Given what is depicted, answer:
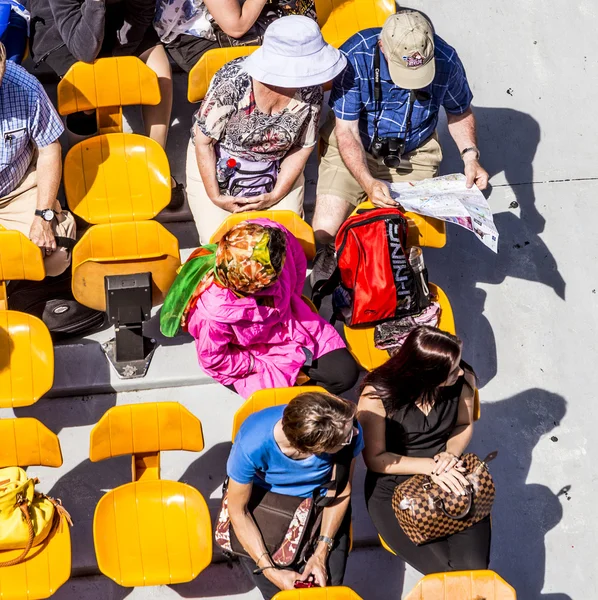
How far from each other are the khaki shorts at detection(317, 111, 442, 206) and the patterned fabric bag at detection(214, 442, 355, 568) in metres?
1.55

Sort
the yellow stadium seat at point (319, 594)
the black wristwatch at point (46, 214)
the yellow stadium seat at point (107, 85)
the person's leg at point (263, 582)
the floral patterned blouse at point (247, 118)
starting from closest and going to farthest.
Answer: the yellow stadium seat at point (319, 594) < the person's leg at point (263, 582) < the floral patterned blouse at point (247, 118) < the black wristwatch at point (46, 214) < the yellow stadium seat at point (107, 85)

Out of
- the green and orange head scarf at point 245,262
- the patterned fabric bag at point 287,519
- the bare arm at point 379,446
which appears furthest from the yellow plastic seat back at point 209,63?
the patterned fabric bag at point 287,519

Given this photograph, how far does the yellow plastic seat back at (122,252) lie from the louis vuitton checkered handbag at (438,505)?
1.45m

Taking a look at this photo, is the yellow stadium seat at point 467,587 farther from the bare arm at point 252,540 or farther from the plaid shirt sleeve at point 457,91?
the plaid shirt sleeve at point 457,91

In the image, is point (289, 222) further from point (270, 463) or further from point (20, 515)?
point (20, 515)

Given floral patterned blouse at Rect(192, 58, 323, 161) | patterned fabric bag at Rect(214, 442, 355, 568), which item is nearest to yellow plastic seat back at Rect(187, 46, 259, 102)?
floral patterned blouse at Rect(192, 58, 323, 161)

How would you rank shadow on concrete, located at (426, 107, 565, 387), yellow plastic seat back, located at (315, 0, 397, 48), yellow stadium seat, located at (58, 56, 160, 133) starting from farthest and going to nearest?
yellow plastic seat back, located at (315, 0, 397, 48)
shadow on concrete, located at (426, 107, 565, 387)
yellow stadium seat, located at (58, 56, 160, 133)

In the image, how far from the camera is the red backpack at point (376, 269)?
3.74m

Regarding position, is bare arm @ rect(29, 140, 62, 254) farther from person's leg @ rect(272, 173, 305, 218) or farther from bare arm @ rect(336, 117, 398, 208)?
bare arm @ rect(336, 117, 398, 208)

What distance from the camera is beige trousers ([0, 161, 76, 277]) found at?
13.1 feet

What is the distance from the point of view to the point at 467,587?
3170 millimetres

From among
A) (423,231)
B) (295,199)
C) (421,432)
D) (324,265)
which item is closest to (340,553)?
(421,432)

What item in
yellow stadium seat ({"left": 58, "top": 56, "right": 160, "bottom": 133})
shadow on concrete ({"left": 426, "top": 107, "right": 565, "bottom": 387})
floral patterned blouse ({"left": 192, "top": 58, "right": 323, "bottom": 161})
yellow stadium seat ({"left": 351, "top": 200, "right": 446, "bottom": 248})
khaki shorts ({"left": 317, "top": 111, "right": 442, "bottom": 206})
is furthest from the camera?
shadow on concrete ({"left": 426, "top": 107, "right": 565, "bottom": 387})

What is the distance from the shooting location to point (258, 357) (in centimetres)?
363
